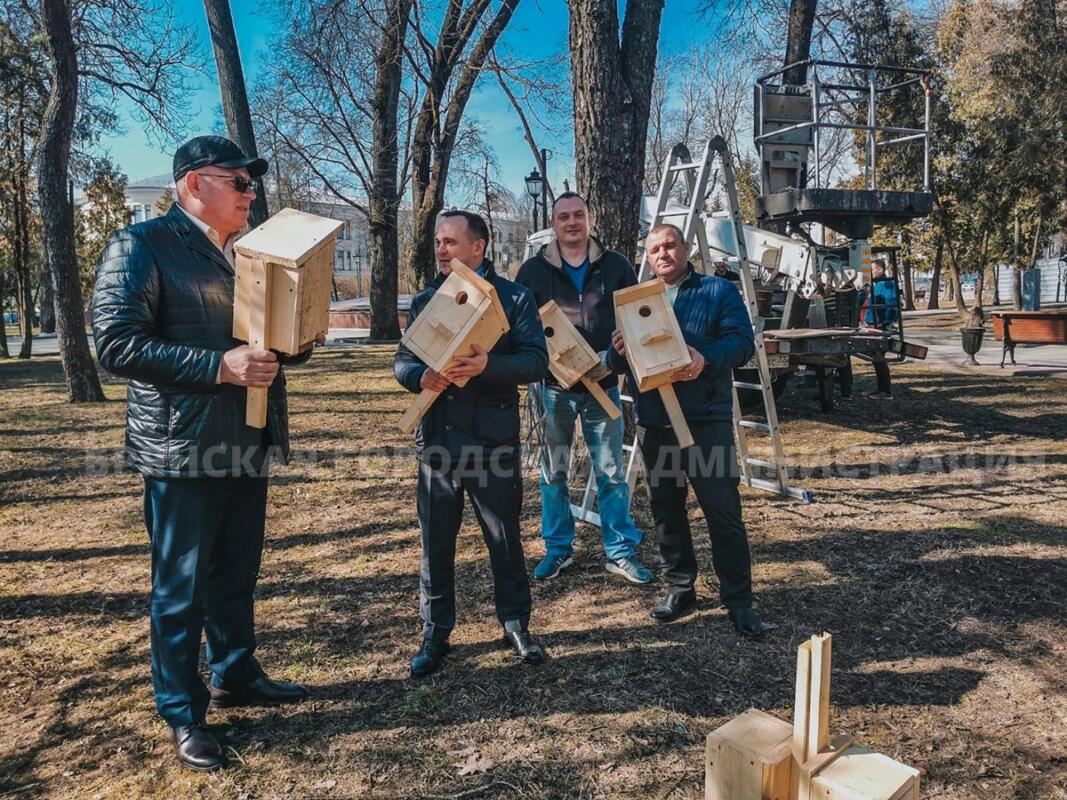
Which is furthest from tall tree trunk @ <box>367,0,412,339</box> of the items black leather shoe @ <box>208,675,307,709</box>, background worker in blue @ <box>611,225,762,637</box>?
black leather shoe @ <box>208,675,307,709</box>

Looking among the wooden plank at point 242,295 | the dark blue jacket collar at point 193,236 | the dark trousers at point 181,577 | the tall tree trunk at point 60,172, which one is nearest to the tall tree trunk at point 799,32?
the tall tree trunk at point 60,172

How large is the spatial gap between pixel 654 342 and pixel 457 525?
3.83 feet

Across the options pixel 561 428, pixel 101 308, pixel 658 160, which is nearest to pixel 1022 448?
pixel 561 428

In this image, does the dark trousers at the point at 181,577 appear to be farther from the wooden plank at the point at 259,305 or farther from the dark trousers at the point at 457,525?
the dark trousers at the point at 457,525

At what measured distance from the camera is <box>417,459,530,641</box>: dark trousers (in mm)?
3248

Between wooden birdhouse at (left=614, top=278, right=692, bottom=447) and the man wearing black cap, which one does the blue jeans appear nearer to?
wooden birdhouse at (left=614, top=278, right=692, bottom=447)

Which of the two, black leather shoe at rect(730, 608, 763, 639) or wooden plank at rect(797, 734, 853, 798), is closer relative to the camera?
wooden plank at rect(797, 734, 853, 798)

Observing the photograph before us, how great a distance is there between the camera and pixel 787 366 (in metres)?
7.76

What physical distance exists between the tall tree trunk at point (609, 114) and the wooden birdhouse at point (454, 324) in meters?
3.30

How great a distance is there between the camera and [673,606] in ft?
12.4

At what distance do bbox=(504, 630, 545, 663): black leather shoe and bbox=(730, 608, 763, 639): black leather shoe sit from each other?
913mm

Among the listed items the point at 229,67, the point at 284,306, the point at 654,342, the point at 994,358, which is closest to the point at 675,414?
the point at 654,342

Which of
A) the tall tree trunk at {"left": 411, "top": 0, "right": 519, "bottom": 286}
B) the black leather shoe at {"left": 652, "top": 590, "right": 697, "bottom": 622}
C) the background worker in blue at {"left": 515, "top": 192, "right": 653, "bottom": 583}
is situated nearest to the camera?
the black leather shoe at {"left": 652, "top": 590, "right": 697, "bottom": 622}

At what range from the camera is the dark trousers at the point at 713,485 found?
3512mm
